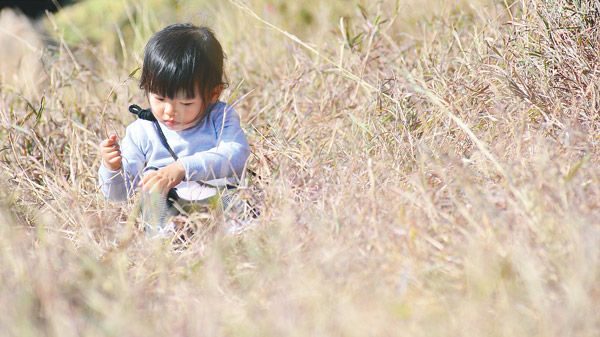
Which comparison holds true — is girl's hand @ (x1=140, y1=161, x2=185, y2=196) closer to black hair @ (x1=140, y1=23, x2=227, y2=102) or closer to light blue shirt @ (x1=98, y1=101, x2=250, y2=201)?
light blue shirt @ (x1=98, y1=101, x2=250, y2=201)

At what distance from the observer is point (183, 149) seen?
6.98ft

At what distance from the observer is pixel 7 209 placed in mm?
2074

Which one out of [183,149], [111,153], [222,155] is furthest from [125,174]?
[222,155]

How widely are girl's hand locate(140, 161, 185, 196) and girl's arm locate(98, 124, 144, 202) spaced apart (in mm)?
124

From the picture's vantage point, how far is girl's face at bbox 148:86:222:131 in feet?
6.63

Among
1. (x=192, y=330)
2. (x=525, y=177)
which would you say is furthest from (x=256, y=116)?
(x=192, y=330)

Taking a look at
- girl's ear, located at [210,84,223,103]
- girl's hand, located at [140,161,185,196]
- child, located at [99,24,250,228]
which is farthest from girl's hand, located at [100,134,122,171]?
girl's ear, located at [210,84,223,103]

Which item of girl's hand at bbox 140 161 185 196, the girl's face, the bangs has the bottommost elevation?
girl's hand at bbox 140 161 185 196

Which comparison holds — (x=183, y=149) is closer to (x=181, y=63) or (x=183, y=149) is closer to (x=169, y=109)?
(x=169, y=109)

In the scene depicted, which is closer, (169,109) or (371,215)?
(371,215)

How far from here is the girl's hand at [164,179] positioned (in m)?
1.92

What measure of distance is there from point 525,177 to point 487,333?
0.57 meters

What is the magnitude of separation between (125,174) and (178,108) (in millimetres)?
258

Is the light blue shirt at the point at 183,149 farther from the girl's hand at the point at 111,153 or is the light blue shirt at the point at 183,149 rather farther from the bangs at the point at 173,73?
the bangs at the point at 173,73
